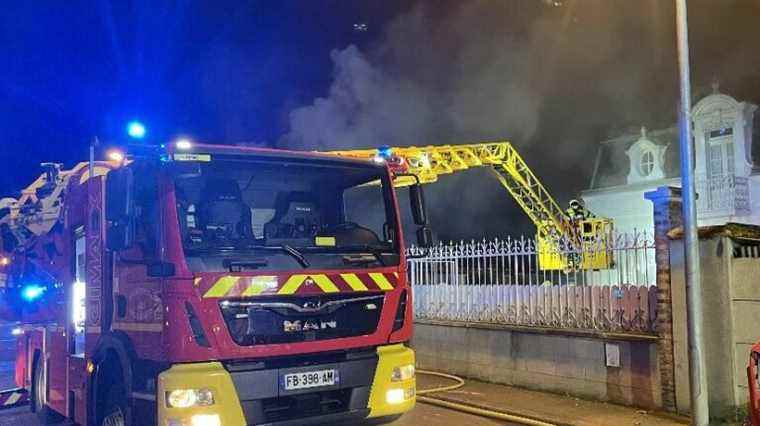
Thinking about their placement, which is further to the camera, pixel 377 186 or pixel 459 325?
pixel 459 325

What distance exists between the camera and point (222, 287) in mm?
4906

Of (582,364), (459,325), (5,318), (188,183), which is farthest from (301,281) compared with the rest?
(5,318)

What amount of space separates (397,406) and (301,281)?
4.45 feet

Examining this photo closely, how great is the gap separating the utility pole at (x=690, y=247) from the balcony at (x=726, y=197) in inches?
589

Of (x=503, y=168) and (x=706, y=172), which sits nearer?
(x=503, y=168)

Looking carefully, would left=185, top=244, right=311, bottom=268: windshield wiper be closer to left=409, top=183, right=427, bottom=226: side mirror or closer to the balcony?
left=409, top=183, right=427, bottom=226: side mirror

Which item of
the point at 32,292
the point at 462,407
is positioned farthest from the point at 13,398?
the point at 462,407

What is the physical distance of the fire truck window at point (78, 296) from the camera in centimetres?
690

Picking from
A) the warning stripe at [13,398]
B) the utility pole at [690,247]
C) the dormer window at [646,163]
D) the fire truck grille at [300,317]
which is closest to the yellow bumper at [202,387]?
the fire truck grille at [300,317]

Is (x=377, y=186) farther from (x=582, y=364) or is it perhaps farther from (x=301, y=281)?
(x=582, y=364)

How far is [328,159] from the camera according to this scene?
5.94 meters

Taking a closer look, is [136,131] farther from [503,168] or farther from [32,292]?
[503,168]

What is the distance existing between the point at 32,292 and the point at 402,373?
5816 mm

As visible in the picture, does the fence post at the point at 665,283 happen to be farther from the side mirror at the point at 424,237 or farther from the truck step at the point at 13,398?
the truck step at the point at 13,398
